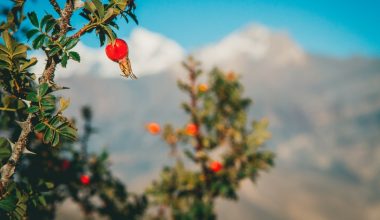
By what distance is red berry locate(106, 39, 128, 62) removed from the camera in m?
2.63

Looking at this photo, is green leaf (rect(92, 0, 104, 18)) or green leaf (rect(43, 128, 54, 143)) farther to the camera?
green leaf (rect(43, 128, 54, 143))

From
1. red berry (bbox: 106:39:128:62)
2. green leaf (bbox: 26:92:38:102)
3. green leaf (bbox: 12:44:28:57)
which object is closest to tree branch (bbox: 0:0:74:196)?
green leaf (bbox: 26:92:38:102)

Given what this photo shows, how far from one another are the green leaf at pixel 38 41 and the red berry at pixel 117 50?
48 cm

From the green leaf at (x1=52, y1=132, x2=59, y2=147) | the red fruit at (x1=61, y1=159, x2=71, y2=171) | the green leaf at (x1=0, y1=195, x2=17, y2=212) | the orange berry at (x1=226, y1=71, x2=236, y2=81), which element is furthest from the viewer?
the orange berry at (x1=226, y1=71, x2=236, y2=81)

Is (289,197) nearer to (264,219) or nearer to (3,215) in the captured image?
(264,219)

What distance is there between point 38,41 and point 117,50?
23.0 inches

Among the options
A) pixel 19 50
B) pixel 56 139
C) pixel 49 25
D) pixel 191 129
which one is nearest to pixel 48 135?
pixel 56 139

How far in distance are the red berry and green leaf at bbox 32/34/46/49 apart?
1.57 ft

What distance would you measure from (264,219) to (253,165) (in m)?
76.4

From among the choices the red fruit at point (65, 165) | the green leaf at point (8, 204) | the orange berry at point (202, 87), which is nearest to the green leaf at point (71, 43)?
the green leaf at point (8, 204)

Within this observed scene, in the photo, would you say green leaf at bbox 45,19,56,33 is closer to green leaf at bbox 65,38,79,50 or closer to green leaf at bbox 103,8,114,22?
green leaf at bbox 65,38,79,50

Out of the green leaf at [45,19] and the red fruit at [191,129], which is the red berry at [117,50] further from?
the red fruit at [191,129]

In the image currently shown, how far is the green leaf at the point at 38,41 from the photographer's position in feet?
8.08

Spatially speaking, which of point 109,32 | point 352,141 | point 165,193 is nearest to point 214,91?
point 165,193
